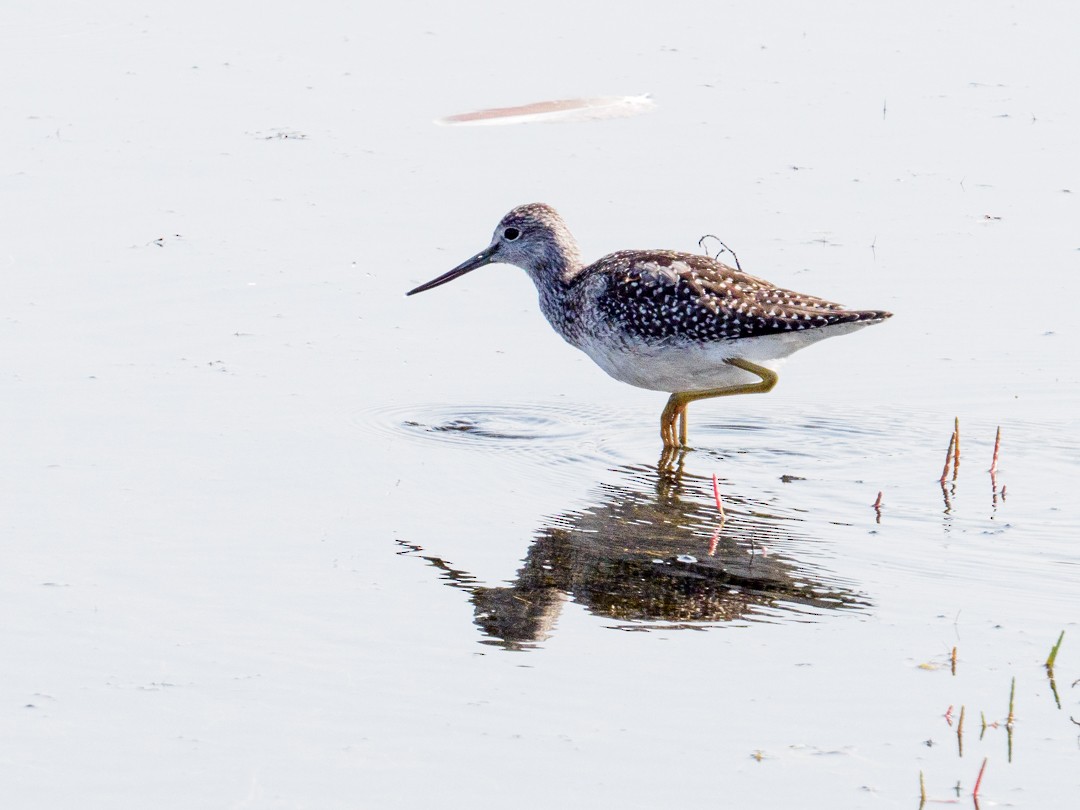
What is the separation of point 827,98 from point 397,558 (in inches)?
320

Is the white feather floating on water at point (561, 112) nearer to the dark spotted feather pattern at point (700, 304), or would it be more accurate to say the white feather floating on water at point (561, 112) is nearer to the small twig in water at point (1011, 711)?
the dark spotted feather pattern at point (700, 304)

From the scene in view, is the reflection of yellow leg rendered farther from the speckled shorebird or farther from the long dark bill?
the long dark bill

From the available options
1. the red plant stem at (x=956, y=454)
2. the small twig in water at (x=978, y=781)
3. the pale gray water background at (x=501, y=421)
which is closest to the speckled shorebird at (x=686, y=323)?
the pale gray water background at (x=501, y=421)

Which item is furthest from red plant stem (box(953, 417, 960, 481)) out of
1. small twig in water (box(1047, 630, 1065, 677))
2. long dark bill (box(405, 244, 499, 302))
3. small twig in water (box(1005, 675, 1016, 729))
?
long dark bill (box(405, 244, 499, 302))

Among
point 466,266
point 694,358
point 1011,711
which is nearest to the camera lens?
point 1011,711

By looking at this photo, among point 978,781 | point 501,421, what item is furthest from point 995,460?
point 978,781

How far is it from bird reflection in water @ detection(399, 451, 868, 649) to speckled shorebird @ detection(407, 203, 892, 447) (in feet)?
2.86

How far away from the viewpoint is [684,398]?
9.22 m

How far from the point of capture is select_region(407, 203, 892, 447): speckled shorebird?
8.80 metres

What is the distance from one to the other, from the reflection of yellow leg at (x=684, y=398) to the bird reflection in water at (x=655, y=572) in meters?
0.74

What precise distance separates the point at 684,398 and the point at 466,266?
→ 176 centimetres

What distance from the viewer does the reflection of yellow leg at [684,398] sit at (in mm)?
9055

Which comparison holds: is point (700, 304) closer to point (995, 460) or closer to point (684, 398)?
point (684, 398)

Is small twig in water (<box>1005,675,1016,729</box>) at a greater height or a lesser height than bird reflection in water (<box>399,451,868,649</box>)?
greater
